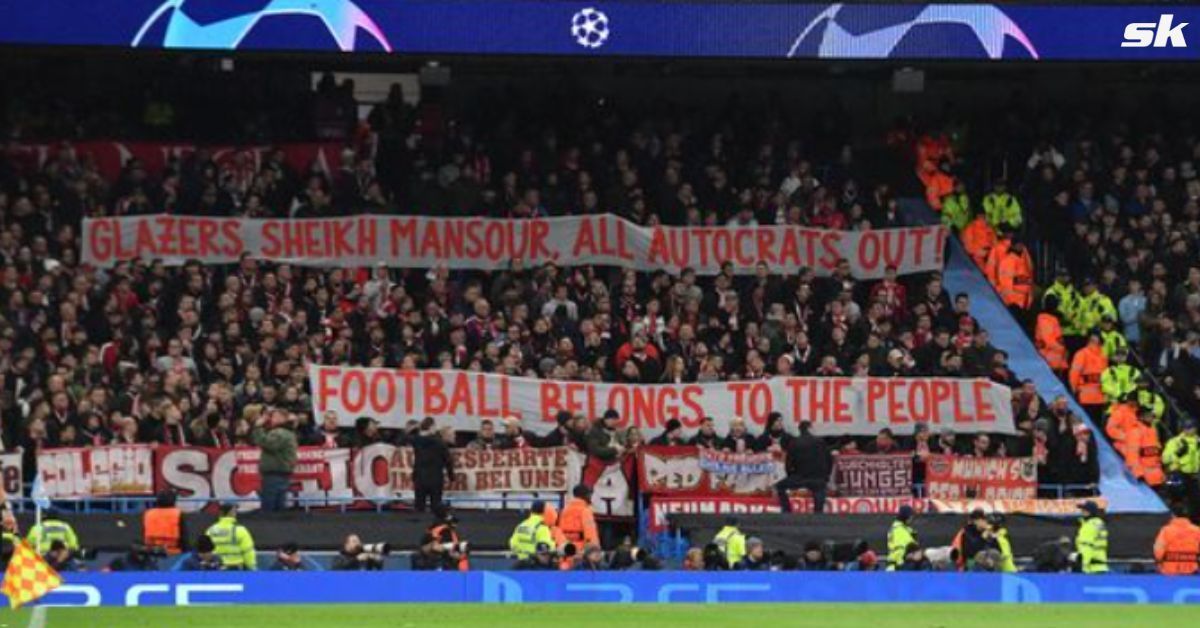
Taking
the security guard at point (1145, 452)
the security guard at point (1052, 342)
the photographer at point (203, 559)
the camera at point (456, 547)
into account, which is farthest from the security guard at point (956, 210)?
the photographer at point (203, 559)

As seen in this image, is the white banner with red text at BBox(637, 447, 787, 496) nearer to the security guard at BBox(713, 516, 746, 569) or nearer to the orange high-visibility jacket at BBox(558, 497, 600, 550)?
the orange high-visibility jacket at BBox(558, 497, 600, 550)

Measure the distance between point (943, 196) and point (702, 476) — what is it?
8.40 meters

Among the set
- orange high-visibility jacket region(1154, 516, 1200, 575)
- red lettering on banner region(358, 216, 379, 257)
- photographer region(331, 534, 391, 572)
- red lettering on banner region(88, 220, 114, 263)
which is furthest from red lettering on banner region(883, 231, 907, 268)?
photographer region(331, 534, 391, 572)

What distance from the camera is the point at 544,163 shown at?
39.1 metres

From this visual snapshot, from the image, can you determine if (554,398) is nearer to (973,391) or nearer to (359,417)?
(359,417)

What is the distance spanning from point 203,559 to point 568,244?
32.3 feet

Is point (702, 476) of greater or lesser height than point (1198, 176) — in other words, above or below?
below

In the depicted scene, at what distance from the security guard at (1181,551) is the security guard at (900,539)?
2627 mm

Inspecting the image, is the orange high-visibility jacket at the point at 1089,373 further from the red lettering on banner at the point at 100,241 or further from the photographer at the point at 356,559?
the red lettering on banner at the point at 100,241

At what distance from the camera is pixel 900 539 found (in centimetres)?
3025

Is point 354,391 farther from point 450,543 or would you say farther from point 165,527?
point 165,527

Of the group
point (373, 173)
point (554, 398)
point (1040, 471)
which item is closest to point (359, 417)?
point (554, 398)

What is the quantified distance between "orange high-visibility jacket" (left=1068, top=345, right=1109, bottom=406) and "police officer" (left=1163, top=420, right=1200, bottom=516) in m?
1.74

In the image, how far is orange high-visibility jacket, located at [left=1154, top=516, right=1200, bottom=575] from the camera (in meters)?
30.5
